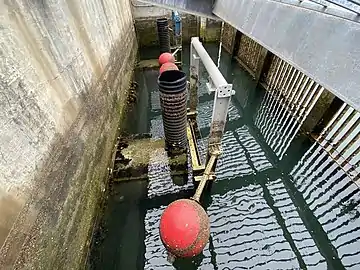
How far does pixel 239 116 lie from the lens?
7.25m

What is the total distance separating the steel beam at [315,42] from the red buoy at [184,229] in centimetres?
192

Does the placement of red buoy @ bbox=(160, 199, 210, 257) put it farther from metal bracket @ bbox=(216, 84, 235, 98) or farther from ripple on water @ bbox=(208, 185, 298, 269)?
metal bracket @ bbox=(216, 84, 235, 98)


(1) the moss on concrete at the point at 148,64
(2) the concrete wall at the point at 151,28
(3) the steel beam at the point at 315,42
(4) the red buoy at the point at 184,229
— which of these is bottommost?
(1) the moss on concrete at the point at 148,64

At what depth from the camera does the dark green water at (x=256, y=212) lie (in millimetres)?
3836

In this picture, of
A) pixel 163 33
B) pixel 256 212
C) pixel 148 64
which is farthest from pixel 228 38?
pixel 256 212

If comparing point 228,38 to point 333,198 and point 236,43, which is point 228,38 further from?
point 333,198

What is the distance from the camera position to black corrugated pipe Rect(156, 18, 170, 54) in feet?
30.5

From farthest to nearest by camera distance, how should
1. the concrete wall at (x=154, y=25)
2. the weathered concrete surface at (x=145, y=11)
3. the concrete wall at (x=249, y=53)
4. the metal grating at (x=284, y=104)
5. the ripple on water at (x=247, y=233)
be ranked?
1. the concrete wall at (x=154, y=25)
2. the weathered concrete surface at (x=145, y=11)
3. the concrete wall at (x=249, y=53)
4. the metal grating at (x=284, y=104)
5. the ripple on water at (x=247, y=233)

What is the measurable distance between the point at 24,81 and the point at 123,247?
307cm

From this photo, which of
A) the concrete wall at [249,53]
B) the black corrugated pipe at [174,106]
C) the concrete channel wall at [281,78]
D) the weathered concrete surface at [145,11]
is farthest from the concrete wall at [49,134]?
the weathered concrete surface at [145,11]

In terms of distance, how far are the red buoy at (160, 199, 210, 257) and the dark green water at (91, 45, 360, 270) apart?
4.49 ft

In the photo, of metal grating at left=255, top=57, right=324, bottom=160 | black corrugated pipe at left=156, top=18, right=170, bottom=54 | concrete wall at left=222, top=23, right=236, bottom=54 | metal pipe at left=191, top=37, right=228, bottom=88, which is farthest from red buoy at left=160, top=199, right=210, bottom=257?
concrete wall at left=222, top=23, right=236, bottom=54

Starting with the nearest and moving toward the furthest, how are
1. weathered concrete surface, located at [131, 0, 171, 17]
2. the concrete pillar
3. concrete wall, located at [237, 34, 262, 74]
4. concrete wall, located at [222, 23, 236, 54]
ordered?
1. concrete wall, located at [237, 34, 262, 74]
2. the concrete pillar
3. concrete wall, located at [222, 23, 236, 54]
4. weathered concrete surface, located at [131, 0, 171, 17]

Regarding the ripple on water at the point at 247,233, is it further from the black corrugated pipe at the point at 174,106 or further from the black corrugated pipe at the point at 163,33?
the black corrugated pipe at the point at 163,33
